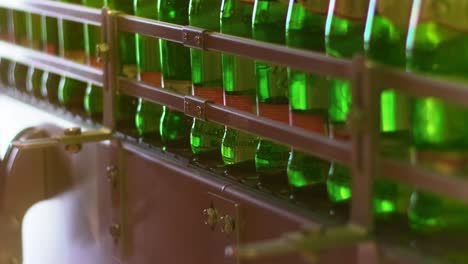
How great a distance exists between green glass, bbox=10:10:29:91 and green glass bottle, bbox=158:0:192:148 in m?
0.42

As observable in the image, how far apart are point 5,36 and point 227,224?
0.71 metres

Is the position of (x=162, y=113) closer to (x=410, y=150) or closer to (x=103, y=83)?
(x=103, y=83)

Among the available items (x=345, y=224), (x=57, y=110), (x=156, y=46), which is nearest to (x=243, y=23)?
(x=156, y=46)

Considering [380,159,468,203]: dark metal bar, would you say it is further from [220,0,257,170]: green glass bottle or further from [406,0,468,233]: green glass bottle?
[220,0,257,170]: green glass bottle

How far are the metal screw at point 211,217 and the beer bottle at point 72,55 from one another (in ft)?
1.33

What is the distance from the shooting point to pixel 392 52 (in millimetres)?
711

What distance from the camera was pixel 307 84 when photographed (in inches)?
29.7

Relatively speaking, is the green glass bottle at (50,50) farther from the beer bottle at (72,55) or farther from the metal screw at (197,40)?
the metal screw at (197,40)

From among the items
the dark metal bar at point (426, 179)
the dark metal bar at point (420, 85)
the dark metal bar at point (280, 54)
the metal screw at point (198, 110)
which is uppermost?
the dark metal bar at point (420, 85)

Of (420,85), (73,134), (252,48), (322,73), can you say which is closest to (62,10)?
(73,134)

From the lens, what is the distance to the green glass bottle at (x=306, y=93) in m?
0.75

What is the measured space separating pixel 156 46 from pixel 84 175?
7.6 inches

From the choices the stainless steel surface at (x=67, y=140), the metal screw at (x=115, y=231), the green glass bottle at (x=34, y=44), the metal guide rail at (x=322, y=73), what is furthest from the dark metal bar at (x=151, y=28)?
the green glass bottle at (x=34, y=44)

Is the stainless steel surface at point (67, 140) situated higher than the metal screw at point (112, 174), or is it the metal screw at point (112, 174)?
the stainless steel surface at point (67, 140)
